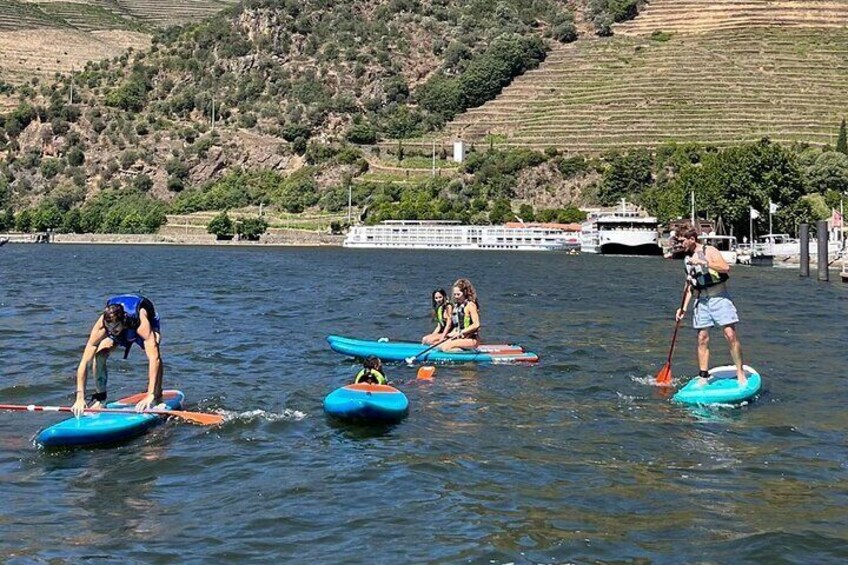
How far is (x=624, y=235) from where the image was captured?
11731cm

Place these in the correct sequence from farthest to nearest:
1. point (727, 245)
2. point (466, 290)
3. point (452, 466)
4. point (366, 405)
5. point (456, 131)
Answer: point (456, 131) < point (727, 245) < point (466, 290) < point (366, 405) < point (452, 466)

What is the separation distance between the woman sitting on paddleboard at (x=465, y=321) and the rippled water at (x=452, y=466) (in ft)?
3.58

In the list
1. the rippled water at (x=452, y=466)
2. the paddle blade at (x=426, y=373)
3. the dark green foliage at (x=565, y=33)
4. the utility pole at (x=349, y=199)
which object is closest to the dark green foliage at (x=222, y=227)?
the utility pole at (x=349, y=199)

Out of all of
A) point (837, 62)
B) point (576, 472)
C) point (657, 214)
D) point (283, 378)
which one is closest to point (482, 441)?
point (576, 472)

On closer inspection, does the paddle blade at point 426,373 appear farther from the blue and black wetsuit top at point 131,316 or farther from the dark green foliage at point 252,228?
the dark green foliage at point 252,228

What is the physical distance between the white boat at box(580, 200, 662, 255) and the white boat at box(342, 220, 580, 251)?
1533cm

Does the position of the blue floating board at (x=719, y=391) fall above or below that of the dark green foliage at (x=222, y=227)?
below

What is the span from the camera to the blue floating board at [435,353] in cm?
2662

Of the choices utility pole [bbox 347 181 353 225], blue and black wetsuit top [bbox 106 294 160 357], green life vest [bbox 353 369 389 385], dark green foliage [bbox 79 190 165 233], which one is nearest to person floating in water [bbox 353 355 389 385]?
green life vest [bbox 353 369 389 385]

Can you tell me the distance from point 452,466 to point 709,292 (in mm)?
7311

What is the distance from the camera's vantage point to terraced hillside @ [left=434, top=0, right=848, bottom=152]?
151875 mm

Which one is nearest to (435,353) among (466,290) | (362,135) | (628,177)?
(466,290)

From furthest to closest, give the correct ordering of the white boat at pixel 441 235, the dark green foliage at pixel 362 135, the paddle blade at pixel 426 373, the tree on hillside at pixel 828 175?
the dark green foliage at pixel 362 135 → the white boat at pixel 441 235 → the tree on hillside at pixel 828 175 → the paddle blade at pixel 426 373

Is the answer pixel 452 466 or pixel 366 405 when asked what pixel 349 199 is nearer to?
pixel 366 405
